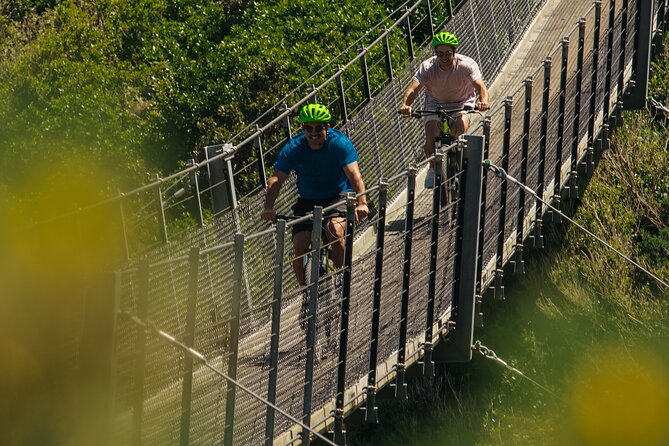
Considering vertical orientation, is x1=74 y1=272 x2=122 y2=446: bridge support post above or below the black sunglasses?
above

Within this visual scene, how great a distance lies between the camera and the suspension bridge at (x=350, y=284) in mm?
8492

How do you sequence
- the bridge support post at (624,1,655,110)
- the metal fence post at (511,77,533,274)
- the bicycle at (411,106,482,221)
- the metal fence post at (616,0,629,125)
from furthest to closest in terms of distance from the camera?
the bridge support post at (624,1,655,110)
the metal fence post at (616,0,629,125)
the metal fence post at (511,77,533,274)
the bicycle at (411,106,482,221)

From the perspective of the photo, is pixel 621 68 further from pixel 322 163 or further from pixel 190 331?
pixel 190 331

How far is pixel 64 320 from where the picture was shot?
7.84 metres

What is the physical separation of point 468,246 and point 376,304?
92 cm

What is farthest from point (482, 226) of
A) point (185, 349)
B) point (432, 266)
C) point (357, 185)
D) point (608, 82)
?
point (185, 349)

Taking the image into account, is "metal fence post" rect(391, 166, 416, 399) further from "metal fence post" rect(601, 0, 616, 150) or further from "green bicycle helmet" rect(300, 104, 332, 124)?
"metal fence post" rect(601, 0, 616, 150)

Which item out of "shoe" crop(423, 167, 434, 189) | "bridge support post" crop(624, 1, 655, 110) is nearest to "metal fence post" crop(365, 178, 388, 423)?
"shoe" crop(423, 167, 434, 189)

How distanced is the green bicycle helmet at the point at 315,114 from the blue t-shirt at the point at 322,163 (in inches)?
7.6

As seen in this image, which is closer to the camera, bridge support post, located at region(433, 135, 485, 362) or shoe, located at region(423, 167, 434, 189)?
bridge support post, located at region(433, 135, 485, 362)

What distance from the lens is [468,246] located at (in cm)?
1100

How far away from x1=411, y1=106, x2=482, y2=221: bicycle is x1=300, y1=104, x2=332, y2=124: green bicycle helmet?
0.78 m

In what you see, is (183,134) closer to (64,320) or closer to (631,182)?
(631,182)

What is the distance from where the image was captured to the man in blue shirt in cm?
1102
